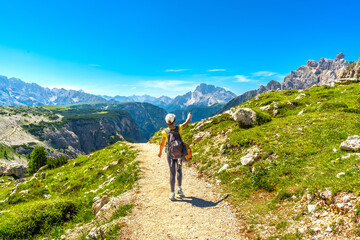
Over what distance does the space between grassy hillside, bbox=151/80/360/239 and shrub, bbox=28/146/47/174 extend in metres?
65.1

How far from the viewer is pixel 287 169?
35.4ft

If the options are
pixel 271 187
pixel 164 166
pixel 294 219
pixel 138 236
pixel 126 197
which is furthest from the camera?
pixel 164 166

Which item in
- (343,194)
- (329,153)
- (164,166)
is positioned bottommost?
(164,166)

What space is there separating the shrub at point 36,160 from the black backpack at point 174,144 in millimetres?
68534

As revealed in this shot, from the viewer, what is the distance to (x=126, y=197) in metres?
12.3

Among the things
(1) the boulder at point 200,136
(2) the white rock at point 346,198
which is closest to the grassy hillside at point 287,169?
(2) the white rock at point 346,198

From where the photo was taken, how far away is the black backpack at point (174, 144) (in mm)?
10875

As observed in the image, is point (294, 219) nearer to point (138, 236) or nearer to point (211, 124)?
point (138, 236)

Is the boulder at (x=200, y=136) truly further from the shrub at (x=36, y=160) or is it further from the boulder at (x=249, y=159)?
the shrub at (x=36, y=160)

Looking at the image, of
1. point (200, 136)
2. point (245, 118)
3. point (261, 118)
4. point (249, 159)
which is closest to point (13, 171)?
point (200, 136)

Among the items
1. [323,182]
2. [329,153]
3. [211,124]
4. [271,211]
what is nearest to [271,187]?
[271,211]

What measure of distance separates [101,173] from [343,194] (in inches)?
847

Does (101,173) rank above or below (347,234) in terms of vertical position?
below

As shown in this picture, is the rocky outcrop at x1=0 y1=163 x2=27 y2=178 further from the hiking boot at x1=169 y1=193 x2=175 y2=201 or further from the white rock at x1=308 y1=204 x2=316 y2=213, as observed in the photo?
the white rock at x1=308 y1=204 x2=316 y2=213
